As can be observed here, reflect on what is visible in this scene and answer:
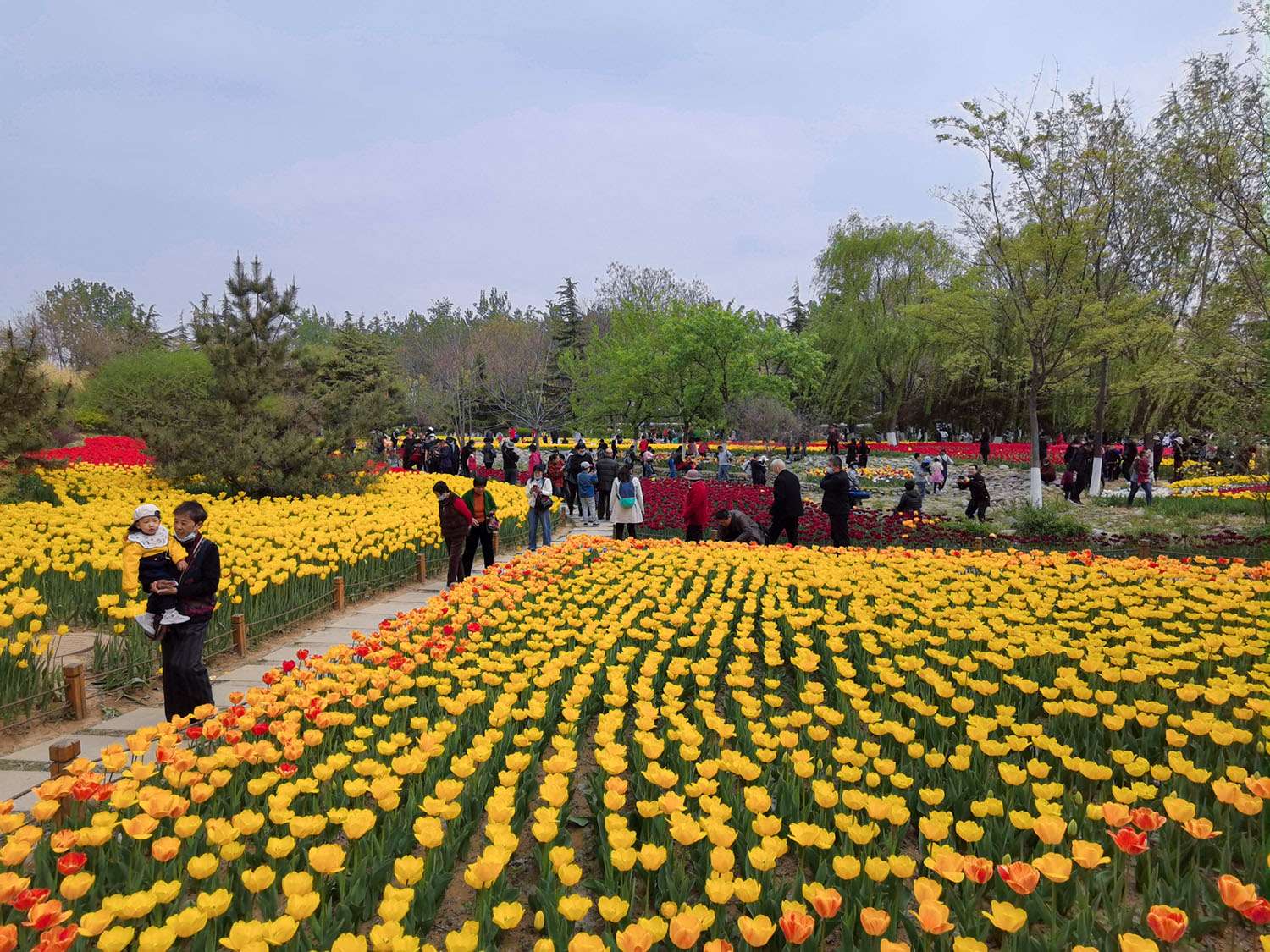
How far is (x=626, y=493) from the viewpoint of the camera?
489 inches

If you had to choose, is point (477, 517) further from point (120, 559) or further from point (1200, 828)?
point (1200, 828)

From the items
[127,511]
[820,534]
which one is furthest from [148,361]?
[820,534]

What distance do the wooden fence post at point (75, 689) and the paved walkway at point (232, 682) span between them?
0.33 feet

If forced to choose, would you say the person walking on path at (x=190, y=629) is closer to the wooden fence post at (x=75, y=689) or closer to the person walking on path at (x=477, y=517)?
the wooden fence post at (x=75, y=689)

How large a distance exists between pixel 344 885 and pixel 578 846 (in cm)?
102

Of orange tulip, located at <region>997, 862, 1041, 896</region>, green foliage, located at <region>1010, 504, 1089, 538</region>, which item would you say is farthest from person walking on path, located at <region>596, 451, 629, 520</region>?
orange tulip, located at <region>997, 862, 1041, 896</region>

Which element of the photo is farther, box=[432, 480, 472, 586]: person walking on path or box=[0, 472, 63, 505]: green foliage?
box=[0, 472, 63, 505]: green foliage

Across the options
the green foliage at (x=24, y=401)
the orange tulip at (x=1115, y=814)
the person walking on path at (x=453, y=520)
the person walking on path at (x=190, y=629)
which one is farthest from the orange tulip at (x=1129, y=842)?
the green foliage at (x=24, y=401)

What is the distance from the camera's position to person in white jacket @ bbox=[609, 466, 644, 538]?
40.5 ft

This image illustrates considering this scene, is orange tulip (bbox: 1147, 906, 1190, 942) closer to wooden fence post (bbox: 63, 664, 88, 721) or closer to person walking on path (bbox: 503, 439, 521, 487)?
wooden fence post (bbox: 63, 664, 88, 721)

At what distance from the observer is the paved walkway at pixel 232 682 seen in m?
4.29

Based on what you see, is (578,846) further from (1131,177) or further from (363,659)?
(1131,177)

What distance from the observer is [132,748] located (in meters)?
3.06

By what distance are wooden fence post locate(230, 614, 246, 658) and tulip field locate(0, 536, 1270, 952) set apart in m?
2.25
